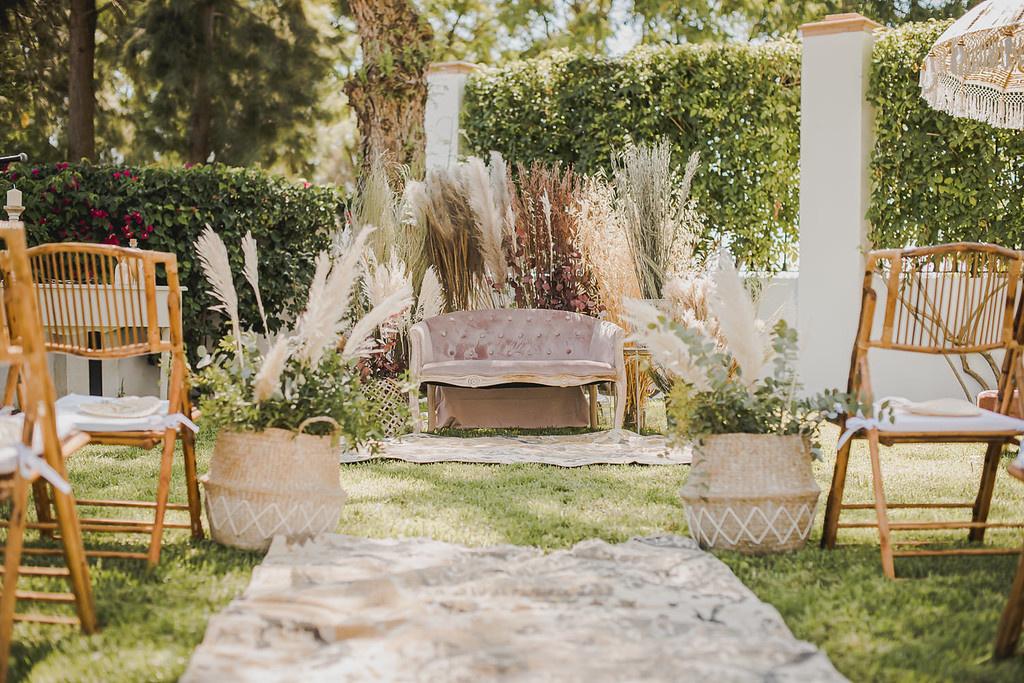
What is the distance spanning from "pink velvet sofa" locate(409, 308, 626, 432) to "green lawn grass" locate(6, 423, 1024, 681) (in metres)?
0.98

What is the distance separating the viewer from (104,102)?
1271 centimetres

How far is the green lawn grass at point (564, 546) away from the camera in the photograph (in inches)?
82.4

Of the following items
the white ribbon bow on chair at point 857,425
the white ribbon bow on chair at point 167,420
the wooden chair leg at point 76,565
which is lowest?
the wooden chair leg at point 76,565

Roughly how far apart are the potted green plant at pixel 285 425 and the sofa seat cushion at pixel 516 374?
2341 mm

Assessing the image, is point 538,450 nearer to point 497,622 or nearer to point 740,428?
point 740,428

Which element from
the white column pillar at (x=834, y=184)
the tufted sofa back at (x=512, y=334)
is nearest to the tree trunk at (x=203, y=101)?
the tufted sofa back at (x=512, y=334)

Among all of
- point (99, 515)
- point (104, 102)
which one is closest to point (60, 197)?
point (99, 515)

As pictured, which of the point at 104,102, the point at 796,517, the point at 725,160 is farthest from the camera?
the point at 104,102

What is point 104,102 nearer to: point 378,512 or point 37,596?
point 378,512

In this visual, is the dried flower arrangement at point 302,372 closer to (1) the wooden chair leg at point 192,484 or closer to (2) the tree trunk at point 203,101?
(1) the wooden chair leg at point 192,484

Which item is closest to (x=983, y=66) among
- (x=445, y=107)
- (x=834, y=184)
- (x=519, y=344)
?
(x=834, y=184)

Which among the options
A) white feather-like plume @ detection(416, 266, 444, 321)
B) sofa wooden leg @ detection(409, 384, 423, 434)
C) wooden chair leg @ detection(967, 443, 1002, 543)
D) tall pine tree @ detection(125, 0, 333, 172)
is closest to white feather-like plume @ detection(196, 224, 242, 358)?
sofa wooden leg @ detection(409, 384, 423, 434)

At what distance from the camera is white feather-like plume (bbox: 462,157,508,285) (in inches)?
253

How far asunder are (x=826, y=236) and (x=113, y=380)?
4.66 m
